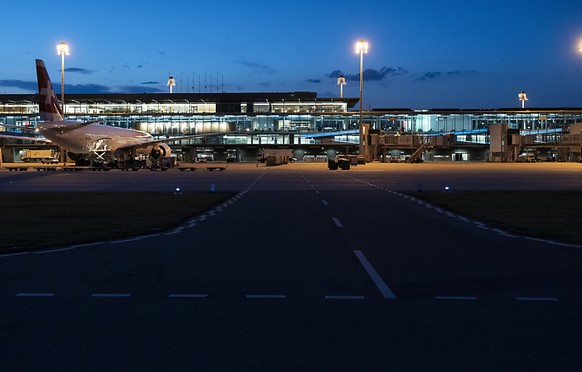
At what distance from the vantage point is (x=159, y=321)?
8.22 metres

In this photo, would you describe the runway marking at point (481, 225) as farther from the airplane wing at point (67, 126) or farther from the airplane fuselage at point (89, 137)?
the airplane fuselage at point (89, 137)

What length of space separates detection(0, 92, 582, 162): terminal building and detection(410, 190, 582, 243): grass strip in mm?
108826

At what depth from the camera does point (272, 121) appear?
484ft

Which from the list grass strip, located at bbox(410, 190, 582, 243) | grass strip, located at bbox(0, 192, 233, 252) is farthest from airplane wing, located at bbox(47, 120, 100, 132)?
grass strip, located at bbox(410, 190, 582, 243)

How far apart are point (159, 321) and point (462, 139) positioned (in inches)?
5706

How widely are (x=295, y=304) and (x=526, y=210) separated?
1873 cm

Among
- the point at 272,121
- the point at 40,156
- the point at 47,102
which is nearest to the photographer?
the point at 47,102

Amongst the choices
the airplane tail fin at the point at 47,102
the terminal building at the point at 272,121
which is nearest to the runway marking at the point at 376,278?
the airplane tail fin at the point at 47,102

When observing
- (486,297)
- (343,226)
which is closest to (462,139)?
(343,226)

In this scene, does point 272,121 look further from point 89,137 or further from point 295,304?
point 295,304

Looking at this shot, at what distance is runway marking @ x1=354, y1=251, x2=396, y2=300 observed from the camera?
991 centimetres

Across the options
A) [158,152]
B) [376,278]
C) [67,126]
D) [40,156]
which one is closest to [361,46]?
[158,152]

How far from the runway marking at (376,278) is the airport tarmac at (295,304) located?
0.11 ft

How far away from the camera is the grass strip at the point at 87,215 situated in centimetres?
1711
